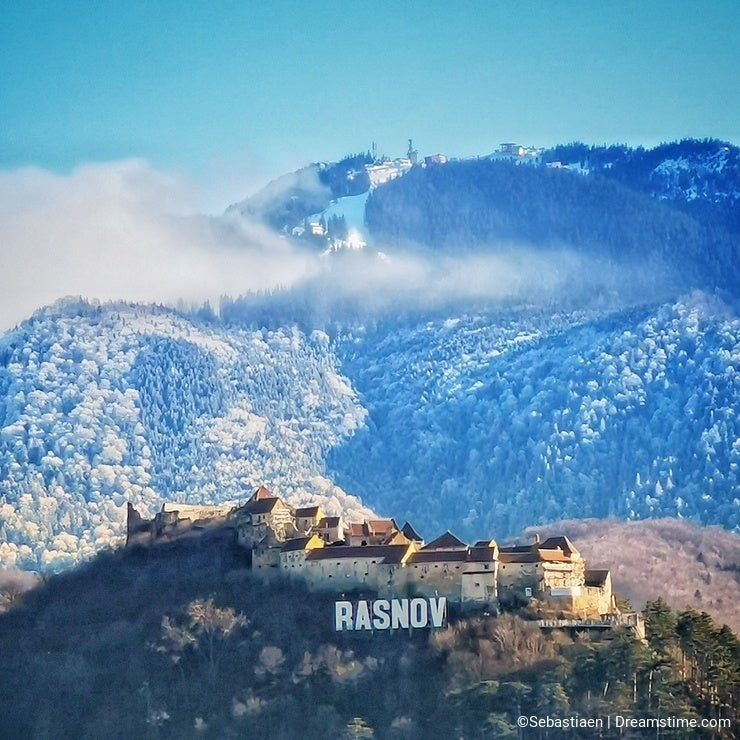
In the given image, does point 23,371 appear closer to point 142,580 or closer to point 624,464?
point 624,464

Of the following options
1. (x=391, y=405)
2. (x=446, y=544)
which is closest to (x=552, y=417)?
(x=391, y=405)

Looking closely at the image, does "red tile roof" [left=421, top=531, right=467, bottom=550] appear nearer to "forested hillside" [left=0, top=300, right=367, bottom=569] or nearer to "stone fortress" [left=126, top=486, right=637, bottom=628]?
"stone fortress" [left=126, top=486, right=637, bottom=628]

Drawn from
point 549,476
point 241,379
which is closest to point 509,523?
point 549,476

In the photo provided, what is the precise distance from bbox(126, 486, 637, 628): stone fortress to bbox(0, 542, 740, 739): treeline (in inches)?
37.3

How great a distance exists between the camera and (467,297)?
190 m

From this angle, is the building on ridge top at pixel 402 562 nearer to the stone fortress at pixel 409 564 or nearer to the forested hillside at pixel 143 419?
the stone fortress at pixel 409 564

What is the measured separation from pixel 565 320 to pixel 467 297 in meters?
12.7

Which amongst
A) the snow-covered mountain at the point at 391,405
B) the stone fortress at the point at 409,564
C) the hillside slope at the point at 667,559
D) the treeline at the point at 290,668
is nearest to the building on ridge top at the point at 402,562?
the stone fortress at the point at 409,564

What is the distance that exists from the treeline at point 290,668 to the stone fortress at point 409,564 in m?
0.95

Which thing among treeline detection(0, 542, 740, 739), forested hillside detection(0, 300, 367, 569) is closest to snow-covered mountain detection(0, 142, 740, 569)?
forested hillside detection(0, 300, 367, 569)

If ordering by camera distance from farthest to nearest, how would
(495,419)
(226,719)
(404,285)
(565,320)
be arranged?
(404,285) < (565,320) < (495,419) < (226,719)

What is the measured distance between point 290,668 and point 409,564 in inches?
246

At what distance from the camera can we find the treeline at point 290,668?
83250mm

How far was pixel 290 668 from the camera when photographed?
88312 mm
